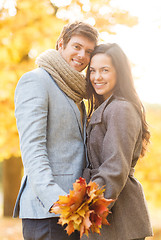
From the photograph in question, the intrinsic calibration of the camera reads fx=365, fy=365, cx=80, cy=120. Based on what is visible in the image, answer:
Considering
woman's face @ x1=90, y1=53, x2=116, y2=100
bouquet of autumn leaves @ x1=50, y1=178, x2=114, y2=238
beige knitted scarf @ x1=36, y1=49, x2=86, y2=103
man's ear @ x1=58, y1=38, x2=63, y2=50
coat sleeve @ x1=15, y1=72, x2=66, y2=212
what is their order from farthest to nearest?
man's ear @ x1=58, y1=38, x2=63, y2=50 → woman's face @ x1=90, y1=53, x2=116, y2=100 → beige knitted scarf @ x1=36, y1=49, x2=86, y2=103 → coat sleeve @ x1=15, y1=72, x2=66, y2=212 → bouquet of autumn leaves @ x1=50, y1=178, x2=114, y2=238

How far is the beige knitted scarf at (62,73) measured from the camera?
2.42 m

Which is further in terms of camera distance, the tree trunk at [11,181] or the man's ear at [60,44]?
the tree trunk at [11,181]

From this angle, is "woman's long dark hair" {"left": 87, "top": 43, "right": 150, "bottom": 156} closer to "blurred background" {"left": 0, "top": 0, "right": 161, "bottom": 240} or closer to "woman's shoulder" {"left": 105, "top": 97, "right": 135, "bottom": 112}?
"woman's shoulder" {"left": 105, "top": 97, "right": 135, "bottom": 112}

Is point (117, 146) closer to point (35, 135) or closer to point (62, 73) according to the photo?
point (35, 135)

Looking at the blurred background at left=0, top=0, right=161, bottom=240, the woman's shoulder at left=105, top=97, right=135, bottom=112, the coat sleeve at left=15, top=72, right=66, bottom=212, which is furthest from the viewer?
the blurred background at left=0, top=0, right=161, bottom=240

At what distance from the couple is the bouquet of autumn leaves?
0.66ft

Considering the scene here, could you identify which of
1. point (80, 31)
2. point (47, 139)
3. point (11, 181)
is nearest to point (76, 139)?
point (47, 139)

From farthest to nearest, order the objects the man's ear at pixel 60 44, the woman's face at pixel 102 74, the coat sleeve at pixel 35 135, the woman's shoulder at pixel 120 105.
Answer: the man's ear at pixel 60 44 < the woman's face at pixel 102 74 < the woman's shoulder at pixel 120 105 < the coat sleeve at pixel 35 135

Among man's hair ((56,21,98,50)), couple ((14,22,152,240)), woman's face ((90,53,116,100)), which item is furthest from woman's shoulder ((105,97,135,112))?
man's hair ((56,21,98,50))

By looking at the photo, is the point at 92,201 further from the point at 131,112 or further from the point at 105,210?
the point at 131,112

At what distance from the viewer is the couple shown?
210 cm

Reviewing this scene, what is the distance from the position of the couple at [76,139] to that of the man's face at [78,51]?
1 cm

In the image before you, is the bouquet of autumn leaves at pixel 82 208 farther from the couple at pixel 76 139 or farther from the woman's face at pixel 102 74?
the woman's face at pixel 102 74

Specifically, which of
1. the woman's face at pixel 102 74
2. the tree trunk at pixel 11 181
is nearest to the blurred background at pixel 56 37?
the tree trunk at pixel 11 181
